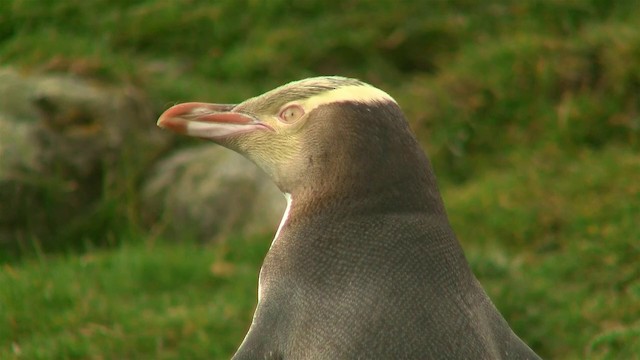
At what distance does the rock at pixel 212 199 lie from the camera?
19.9 ft

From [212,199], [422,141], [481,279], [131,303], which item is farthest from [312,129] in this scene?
[422,141]

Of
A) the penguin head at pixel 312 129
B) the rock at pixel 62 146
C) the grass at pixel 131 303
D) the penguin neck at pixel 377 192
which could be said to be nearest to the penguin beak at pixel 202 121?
the penguin head at pixel 312 129

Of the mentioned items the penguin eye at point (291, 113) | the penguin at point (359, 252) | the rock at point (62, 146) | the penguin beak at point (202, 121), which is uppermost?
the penguin eye at point (291, 113)

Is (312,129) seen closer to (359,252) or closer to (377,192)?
(377,192)

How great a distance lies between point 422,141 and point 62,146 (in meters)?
1.75

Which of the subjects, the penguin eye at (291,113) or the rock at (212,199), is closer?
the penguin eye at (291,113)

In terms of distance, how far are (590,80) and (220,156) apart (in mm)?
1859

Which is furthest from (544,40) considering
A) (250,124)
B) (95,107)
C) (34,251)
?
(250,124)

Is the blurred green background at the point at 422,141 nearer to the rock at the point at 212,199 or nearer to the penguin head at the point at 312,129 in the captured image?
the rock at the point at 212,199

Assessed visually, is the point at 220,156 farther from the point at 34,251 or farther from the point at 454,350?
the point at 454,350

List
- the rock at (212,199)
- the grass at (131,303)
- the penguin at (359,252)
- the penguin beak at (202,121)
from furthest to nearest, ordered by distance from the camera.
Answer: the rock at (212,199), the grass at (131,303), the penguin beak at (202,121), the penguin at (359,252)

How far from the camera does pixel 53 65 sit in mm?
6395

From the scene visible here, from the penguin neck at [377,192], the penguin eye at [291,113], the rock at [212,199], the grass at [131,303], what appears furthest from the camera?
the rock at [212,199]

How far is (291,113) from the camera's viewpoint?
336cm
